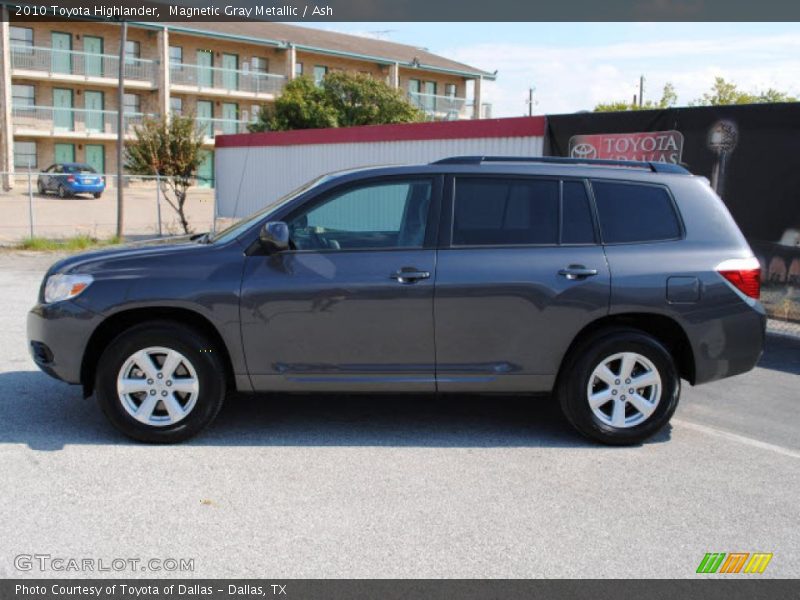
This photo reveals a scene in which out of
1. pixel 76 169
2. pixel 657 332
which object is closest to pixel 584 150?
pixel 657 332

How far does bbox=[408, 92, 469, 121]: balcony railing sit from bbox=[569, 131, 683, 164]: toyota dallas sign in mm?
44308

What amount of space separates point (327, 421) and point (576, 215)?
2222mm

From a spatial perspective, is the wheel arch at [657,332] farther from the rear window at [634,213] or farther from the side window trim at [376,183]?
the side window trim at [376,183]

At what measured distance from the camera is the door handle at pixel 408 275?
5.30 metres

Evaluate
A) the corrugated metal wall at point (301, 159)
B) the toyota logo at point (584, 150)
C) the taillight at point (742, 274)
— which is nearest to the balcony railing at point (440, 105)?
the corrugated metal wall at point (301, 159)

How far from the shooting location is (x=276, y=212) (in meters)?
5.49

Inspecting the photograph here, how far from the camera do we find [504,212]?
5.53 metres

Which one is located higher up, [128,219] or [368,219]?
[368,219]

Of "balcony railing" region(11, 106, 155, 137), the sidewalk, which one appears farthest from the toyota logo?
"balcony railing" region(11, 106, 155, 137)

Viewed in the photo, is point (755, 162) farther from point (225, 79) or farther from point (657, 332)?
point (225, 79)

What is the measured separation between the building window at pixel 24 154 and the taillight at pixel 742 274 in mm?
44730

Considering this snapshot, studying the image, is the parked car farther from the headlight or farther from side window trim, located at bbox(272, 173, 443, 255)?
side window trim, located at bbox(272, 173, 443, 255)
